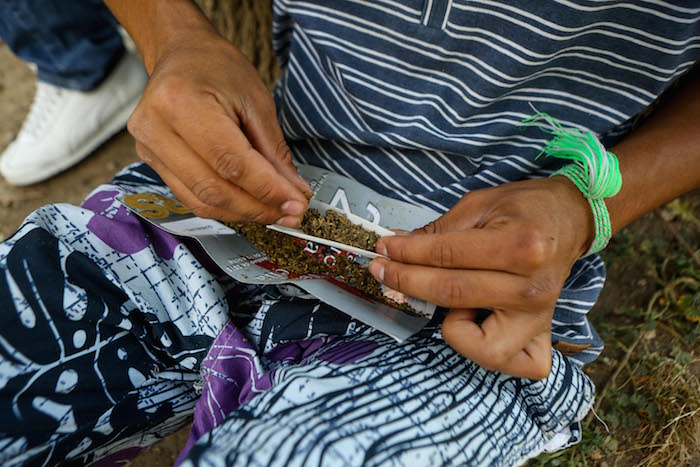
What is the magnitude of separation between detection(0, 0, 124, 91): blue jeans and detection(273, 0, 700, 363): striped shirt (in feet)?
3.44

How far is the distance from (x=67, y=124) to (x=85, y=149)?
0.11 m

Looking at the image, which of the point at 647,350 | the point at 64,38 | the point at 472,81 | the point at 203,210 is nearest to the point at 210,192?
the point at 203,210

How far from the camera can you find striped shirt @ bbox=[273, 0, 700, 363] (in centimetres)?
84

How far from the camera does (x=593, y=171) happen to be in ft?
2.55

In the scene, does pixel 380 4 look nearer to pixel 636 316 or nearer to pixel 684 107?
pixel 684 107

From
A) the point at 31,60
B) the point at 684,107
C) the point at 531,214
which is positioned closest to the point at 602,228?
the point at 531,214

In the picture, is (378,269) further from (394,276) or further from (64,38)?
(64,38)

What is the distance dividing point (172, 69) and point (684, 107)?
90 cm

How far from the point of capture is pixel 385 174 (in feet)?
3.46

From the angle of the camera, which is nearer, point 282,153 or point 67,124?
point 282,153

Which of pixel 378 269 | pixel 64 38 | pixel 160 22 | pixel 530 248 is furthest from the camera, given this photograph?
pixel 64 38

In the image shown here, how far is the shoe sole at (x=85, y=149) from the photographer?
6.13 feet

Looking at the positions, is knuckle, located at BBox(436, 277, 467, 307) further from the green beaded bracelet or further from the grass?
the grass

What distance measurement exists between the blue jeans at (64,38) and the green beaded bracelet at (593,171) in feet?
5.39
